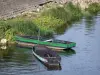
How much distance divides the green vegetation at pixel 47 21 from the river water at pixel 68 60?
7.12 feet

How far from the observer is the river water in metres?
38.4

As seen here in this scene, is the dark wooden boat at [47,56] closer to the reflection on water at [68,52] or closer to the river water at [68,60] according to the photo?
the river water at [68,60]

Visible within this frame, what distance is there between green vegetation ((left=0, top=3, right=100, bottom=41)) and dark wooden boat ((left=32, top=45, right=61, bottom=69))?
4.68 m

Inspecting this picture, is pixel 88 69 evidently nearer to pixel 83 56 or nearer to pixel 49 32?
pixel 83 56

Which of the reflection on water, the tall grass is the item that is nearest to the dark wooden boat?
the reflection on water

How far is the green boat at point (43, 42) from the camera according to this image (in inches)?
1768

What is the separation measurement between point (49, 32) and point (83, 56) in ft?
26.6

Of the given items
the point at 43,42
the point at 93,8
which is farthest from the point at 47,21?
the point at 93,8

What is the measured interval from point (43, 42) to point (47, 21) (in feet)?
31.7

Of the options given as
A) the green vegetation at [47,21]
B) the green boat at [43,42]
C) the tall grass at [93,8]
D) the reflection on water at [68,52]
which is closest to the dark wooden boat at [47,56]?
A: the green boat at [43,42]

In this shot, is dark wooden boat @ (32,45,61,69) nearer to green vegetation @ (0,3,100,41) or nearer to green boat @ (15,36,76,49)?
green boat @ (15,36,76,49)

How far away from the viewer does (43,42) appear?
45.4m

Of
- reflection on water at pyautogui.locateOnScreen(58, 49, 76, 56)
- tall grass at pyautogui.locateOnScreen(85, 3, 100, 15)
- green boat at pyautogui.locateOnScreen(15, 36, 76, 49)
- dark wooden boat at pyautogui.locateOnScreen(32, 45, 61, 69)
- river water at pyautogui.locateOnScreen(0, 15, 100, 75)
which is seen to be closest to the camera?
river water at pyautogui.locateOnScreen(0, 15, 100, 75)

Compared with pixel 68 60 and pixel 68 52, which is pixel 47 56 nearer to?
pixel 68 60
